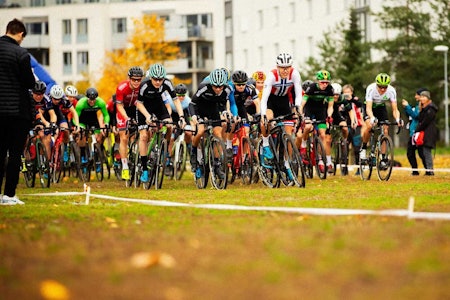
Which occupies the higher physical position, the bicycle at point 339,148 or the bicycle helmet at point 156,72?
the bicycle helmet at point 156,72

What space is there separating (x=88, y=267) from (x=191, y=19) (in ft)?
343

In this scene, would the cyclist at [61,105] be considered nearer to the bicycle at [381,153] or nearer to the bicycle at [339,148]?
the bicycle at [339,148]

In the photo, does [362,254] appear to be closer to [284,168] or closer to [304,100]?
[284,168]

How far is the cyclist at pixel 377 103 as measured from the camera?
71.8ft

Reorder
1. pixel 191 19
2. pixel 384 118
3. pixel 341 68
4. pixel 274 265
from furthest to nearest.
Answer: pixel 191 19 → pixel 341 68 → pixel 384 118 → pixel 274 265

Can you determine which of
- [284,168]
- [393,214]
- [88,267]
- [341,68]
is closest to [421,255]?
[88,267]

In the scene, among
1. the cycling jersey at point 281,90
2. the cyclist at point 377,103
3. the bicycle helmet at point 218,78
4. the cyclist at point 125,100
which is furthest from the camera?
the cyclist at point 377,103

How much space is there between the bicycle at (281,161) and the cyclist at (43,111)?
4.79m

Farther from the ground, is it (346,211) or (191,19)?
(191,19)

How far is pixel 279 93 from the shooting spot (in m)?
19.8

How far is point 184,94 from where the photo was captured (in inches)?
1024

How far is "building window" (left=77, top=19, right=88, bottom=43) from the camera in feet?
368

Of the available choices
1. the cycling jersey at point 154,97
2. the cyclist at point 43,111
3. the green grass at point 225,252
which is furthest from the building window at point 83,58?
the green grass at point 225,252

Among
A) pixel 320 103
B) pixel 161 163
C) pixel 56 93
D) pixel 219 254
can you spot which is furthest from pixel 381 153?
pixel 219 254
